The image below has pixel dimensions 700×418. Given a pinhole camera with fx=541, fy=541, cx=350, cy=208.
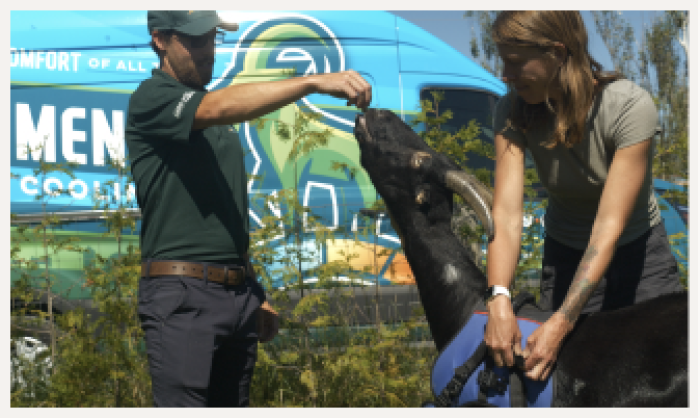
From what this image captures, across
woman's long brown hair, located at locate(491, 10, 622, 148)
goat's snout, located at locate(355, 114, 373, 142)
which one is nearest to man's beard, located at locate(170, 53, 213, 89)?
goat's snout, located at locate(355, 114, 373, 142)

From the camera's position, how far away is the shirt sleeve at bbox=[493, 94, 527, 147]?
234cm

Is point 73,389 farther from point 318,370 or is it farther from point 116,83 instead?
point 116,83

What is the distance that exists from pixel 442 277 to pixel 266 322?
100 cm

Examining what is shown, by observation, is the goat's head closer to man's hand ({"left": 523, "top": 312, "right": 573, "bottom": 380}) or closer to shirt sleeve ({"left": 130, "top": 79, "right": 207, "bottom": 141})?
man's hand ({"left": 523, "top": 312, "right": 573, "bottom": 380})

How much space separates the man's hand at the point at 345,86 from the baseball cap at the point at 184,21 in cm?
63

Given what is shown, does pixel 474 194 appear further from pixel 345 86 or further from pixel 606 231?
pixel 345 86

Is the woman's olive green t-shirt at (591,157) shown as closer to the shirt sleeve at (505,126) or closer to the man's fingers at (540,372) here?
the shirt sleeve at (505,126)

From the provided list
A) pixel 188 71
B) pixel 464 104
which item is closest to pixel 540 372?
pixel 188 71

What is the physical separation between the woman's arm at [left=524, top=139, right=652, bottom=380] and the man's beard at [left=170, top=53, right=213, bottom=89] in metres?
1.83

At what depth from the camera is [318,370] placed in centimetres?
420

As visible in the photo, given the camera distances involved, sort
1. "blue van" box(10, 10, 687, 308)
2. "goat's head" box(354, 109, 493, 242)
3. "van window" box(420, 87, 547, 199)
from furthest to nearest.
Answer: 1. "van window" box(420, 87, 547, 199)
2. "blue van" box(10, 10, 687, 308)
3. "goat's head" box(354, 109, 493, 242)

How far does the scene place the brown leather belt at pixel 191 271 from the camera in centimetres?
234

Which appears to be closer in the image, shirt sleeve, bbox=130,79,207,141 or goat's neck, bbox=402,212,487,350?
shirt sleeve, bbox=130,79,207,141

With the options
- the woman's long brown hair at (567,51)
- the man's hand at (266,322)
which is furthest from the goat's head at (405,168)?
the man's hand at (266,322)
